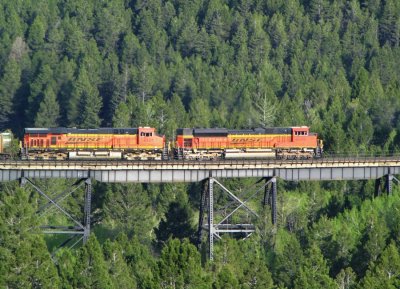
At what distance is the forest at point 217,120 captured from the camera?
3231 inches

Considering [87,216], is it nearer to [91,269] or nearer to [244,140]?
[91,269]

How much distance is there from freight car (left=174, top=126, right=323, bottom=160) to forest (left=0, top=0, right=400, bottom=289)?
4.99 meters

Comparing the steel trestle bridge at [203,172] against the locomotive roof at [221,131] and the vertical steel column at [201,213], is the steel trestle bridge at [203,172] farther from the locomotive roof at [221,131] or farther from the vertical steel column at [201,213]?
the locomotive roof at [221,131]

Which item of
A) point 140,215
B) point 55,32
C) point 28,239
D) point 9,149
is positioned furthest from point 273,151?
point 55,32

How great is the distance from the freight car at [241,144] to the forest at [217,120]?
4.99 metres

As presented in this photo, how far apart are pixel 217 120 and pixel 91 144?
1642 inches

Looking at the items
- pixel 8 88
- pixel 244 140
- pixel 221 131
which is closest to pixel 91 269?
pixel 221 131

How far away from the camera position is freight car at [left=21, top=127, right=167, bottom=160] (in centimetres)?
10681

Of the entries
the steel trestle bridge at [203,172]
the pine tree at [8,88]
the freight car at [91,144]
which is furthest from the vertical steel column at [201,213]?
the pine tree at [8,88]

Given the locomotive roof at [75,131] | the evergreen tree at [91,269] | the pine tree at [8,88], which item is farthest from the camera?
the pine tree at [8,88]

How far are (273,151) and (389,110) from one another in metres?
37.7

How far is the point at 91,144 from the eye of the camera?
354 feet

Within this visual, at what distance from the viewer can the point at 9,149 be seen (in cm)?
11069

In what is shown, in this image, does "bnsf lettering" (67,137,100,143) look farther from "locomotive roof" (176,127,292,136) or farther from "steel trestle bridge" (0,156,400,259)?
"locomotive roof" (176,127,292,136)
